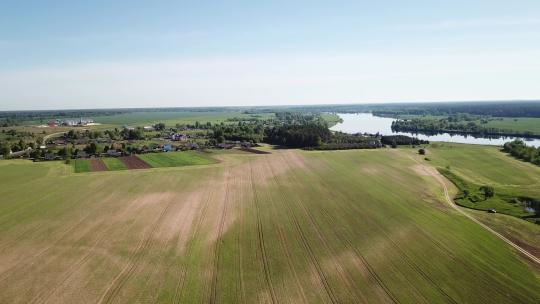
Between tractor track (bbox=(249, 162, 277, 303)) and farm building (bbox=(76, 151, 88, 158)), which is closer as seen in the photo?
Result: tractor track (bbox=(249, 162, 277, 303))

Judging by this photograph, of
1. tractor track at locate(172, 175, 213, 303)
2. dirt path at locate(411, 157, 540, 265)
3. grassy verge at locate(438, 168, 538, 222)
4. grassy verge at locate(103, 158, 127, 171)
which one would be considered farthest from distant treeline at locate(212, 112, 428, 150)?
tractor track at locate(172, 175, 213, 303)

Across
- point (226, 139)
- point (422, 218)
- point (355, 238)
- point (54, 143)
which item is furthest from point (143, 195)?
point (54, 143)

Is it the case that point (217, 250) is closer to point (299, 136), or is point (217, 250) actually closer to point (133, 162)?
point (133, 162)

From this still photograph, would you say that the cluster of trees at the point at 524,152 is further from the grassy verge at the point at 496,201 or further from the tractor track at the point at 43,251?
the tractor track at the point at 43,251

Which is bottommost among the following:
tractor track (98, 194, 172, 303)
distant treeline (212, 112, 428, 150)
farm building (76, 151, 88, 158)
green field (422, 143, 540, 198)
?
tractor track (98, 194, 172, 303)

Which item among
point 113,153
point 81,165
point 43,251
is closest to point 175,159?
point 81,165

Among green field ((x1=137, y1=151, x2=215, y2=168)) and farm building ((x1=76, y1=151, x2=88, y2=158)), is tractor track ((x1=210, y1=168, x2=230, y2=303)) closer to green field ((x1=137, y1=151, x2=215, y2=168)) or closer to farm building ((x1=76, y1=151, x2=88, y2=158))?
green field ((x1=137, y1=151, x2=215, y2=168))
